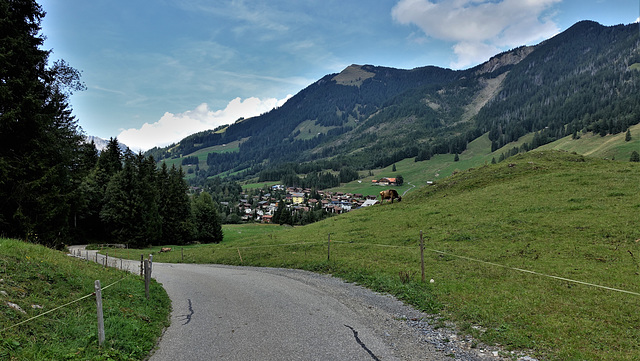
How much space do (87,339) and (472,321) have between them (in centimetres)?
1100

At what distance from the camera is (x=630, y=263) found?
47.9 ft

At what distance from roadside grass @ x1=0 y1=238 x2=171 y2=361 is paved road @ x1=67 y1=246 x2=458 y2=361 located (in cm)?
82

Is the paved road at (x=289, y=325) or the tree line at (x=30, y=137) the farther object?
the tree line at (x=30, y=137)

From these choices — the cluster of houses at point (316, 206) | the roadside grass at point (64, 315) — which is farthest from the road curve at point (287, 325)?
the cluster of houses at point (316, 206)

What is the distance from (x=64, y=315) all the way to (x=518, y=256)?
21057mm

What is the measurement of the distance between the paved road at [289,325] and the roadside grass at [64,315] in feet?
2.68

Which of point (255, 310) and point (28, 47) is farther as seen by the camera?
point (28, 47)

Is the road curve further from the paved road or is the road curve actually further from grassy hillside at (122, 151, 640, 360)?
grassy hillside at (122, 151, 640, 360)

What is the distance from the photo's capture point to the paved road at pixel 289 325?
324 inches

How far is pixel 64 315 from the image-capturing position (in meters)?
8.38

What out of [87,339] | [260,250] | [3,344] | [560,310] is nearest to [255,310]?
[87,339]

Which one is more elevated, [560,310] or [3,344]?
[3,344]

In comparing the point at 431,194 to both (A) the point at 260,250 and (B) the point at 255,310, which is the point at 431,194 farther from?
(B) the point at 255,310

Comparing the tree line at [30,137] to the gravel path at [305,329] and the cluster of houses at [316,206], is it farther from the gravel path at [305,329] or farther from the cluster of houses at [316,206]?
the cluster of houses at [316,206]
